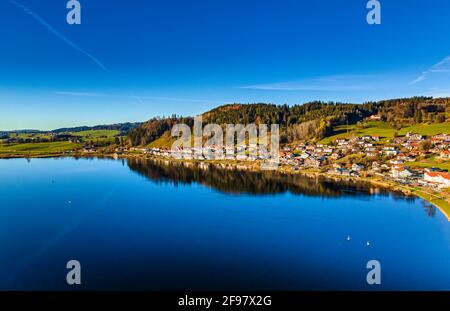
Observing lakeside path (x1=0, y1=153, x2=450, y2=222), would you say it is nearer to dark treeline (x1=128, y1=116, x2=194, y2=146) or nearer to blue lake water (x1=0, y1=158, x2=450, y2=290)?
blue lake water (x1=0, y1=158, x2=450, y2=290)

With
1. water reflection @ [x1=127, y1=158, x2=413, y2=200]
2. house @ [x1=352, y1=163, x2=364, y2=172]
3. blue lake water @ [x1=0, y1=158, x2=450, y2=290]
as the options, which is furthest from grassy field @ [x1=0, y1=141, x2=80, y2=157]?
house @ [x1=352, y1=163, x2=364, y2=172]

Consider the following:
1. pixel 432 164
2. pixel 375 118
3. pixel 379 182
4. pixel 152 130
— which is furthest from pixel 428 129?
pixel 152 130

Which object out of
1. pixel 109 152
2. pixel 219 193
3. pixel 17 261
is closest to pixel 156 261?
pixel 17 261

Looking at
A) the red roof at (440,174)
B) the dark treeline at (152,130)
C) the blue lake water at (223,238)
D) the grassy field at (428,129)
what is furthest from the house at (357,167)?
the dark treeline at (152,130)

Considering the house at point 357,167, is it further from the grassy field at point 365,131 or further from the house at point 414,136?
the grassy field at point 365,131

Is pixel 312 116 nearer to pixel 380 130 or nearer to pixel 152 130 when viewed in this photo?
pixel 380 130

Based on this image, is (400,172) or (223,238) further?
(400,172)
